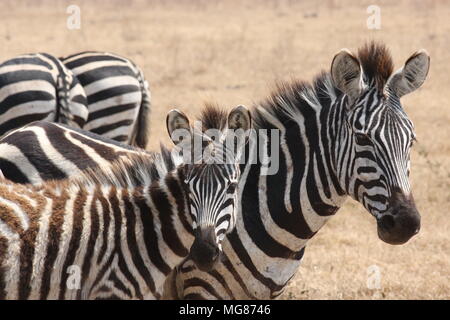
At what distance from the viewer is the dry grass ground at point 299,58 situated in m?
8.05

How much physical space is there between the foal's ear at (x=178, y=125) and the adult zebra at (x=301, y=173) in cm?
57

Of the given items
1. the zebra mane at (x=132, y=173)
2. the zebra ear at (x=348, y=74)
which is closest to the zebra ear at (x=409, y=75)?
the zebra ear at (x=348, y=74)

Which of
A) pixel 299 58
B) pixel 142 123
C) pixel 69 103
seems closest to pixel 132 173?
pixel 69 103

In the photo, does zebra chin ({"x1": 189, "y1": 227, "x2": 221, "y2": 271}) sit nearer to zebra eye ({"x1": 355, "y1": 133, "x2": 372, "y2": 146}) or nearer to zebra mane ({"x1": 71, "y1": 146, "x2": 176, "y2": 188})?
zebra mane ({"x1": 71, "y1": 146, "x2": 176, "y2": 188})

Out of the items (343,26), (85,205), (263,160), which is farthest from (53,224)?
(343,26)

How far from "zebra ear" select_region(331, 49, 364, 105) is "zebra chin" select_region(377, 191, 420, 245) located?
0.73 meters

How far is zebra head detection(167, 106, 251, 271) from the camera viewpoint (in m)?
4.52

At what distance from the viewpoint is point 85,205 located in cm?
473

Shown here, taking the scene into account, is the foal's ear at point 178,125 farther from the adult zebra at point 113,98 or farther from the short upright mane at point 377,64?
the adult zebra at point 113,98

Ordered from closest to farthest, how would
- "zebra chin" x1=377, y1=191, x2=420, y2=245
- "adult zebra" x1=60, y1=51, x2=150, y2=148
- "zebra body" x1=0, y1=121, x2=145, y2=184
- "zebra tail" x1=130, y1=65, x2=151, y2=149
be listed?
"zebra chin" x1=377, y1=191, x2=420, y2=245, "zebra body" x1=0, y1=121, x2=145, y2=184, "adult zebra" x1=60, y1=51, x2=150, y2=148, "zebra tail" x1=130, y1=65, x2=151, y2=149

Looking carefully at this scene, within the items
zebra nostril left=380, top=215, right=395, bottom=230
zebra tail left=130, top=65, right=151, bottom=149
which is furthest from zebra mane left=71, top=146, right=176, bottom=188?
zebra tail left=130, top=65, right=151, bottom=149

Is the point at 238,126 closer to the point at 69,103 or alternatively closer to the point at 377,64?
the point at 377,64

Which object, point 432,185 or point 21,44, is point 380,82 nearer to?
point 432,185

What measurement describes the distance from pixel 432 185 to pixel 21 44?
11.9 metres
